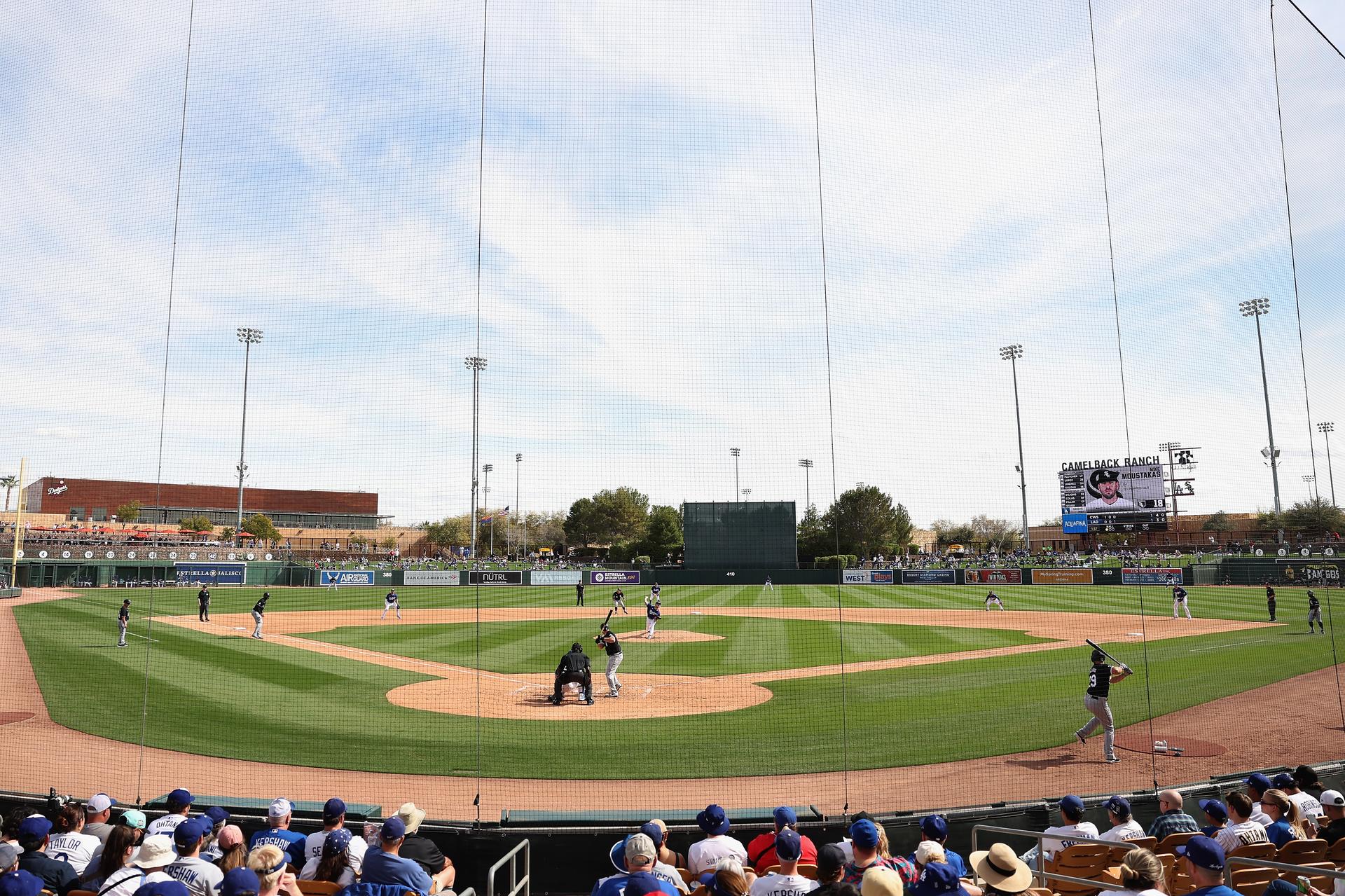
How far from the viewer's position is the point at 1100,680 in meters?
12.0

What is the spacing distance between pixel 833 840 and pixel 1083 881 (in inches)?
108

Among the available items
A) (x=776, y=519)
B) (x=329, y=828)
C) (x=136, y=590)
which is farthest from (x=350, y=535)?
(x=329, y=828)

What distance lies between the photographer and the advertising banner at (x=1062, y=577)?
143 ft

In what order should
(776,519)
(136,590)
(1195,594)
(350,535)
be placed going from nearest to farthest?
(1195,594) → (136,590) → (776,519) → (350,535)

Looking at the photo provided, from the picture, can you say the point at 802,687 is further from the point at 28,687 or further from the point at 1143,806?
the point at 28,687

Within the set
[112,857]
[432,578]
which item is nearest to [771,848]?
[112,857]

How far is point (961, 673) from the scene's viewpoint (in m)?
19.0

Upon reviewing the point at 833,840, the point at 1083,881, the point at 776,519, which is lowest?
the point at 833,840

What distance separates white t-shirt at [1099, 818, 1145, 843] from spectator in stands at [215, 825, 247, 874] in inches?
242

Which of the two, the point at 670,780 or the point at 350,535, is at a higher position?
the point at 350,535

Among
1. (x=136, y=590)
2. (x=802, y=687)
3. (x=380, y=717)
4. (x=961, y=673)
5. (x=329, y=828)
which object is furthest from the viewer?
(x=136, y=590)

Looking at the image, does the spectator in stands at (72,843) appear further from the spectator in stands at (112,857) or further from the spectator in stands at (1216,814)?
the spectator in stands at (1216,814)

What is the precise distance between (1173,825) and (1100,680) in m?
5.87

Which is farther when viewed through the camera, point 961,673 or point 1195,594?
point 1195,594
